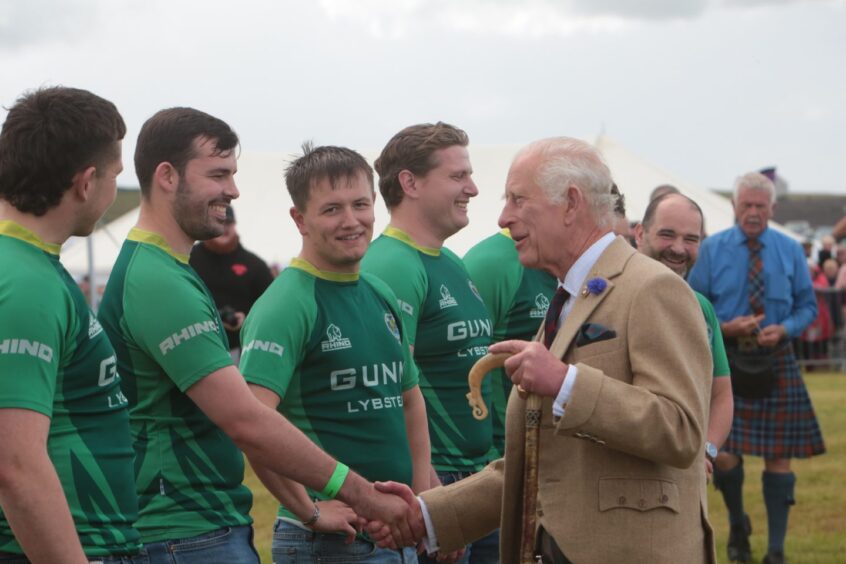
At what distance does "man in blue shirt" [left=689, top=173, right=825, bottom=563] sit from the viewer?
28.8ft

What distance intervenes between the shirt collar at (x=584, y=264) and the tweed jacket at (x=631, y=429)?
29mm

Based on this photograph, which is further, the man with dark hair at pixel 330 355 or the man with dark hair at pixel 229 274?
the man with dark hair at pixel 229 274

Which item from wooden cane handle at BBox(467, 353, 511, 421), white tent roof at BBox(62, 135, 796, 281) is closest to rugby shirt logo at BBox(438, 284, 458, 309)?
wooden cane handle at BBox(467, 353, 511, 421)

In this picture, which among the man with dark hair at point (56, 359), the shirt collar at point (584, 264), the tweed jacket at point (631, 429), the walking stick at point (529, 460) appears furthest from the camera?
the shirt collar at point (584, 264)

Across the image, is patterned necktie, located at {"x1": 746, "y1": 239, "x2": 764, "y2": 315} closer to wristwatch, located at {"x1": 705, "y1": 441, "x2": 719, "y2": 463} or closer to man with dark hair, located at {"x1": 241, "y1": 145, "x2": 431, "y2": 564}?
wristwatch, located at {"x1": 705, "y1": 441, "x2": 719, "y2": 463}

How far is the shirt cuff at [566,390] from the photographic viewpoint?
347 centimetres

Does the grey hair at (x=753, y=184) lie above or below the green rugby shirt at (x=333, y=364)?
above

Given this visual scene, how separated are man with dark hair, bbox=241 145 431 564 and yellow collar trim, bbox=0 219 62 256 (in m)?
1.18

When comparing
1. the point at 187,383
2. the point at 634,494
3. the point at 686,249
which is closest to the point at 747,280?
the point at 686,249

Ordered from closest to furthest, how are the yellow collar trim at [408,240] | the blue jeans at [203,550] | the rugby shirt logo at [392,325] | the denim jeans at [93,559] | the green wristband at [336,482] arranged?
the denim jeans at [93,559]
the blue jeans at [203,550]
the green wristband at [336,482]
the rugby shirt logo at [392,325]
the yellow collar trim at [408,240]

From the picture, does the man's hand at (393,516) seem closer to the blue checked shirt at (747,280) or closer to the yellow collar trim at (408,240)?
the yellow collar trim at (408,240)

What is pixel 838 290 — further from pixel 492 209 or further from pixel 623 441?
pixel 623 441

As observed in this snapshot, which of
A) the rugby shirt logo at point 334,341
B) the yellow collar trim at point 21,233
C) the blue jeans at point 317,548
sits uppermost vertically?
the yellow collar trim at point 21,233

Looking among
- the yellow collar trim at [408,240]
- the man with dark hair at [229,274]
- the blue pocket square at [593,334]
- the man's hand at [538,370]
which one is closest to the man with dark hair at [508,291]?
the yellow collar trim at [408,240]
